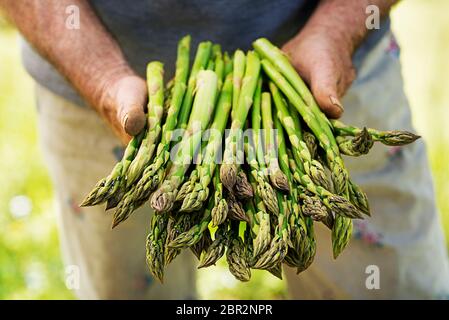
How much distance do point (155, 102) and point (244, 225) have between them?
1.10 ft

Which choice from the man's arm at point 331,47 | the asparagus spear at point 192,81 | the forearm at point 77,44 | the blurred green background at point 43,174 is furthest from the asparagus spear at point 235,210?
the blurred green background at point 43,174

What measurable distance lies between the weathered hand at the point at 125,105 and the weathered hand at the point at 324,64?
385mm

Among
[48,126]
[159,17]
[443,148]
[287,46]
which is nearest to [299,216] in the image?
[287,46]

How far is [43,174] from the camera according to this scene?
370 cm

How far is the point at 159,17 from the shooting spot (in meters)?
2.04

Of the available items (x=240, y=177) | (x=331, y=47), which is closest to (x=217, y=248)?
(x=240, y=177)

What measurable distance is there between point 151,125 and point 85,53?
414 millimetres

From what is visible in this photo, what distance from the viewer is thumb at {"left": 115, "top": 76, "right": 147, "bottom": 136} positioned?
1.56 metres

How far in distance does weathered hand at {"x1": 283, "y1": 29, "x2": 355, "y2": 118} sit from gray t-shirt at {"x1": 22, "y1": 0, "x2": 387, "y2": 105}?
0.17 metres

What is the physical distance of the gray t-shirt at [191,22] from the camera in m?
2.01

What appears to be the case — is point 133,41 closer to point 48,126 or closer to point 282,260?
point 48,126

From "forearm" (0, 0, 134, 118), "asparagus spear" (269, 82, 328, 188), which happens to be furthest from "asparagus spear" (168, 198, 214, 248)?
"forearm" (0, 0, 134, 118)

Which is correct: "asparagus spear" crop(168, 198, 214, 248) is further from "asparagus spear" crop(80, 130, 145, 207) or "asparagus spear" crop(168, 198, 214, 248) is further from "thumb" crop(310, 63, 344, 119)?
"thumb" crop(310, 63, 344, 119)

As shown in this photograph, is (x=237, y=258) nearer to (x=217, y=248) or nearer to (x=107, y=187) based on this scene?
(x=217, y=248)
